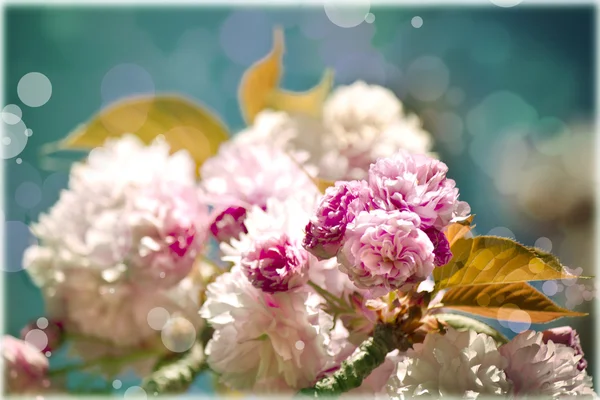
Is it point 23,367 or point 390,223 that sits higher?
point 390,223

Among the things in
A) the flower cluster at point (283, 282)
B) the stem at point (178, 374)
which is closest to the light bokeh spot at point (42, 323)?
the flower cluster at point (283, 282)

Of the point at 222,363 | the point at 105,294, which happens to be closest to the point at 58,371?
the point at 105,294

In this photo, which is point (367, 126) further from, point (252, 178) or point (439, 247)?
point (439, 247)

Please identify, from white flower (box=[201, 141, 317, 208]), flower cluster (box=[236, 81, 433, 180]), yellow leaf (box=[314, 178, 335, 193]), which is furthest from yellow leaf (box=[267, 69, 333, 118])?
yellow leaf (box=[314, 178, 335, 193])

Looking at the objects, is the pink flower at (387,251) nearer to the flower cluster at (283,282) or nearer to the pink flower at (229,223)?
the flower cluster at (283,282)

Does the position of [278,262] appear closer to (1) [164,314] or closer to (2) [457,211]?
(2) [457,211]

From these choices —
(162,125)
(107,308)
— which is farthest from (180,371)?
(162,125)

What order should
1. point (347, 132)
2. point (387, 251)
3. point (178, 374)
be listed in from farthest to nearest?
point (347, 132)
point (178, 374)
point (387, 251)
